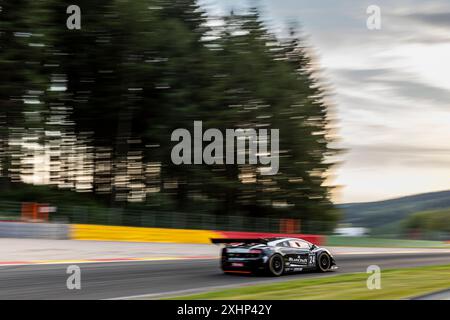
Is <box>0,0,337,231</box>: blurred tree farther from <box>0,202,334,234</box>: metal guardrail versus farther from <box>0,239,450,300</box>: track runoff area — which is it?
<box>0,239,450,300</box>: track runoff area

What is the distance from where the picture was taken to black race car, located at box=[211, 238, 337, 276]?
52.3 feet

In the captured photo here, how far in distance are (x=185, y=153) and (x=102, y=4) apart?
10.6 metres

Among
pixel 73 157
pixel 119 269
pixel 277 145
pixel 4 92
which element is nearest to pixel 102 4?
pixel 4 92

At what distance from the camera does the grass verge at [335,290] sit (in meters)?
11.1

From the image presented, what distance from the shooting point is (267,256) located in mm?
15984

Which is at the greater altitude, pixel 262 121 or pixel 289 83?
pixel 289 83

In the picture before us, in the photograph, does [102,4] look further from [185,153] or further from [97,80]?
[185,153]

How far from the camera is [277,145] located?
47875 mm

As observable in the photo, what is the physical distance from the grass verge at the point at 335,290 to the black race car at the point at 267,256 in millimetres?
1450

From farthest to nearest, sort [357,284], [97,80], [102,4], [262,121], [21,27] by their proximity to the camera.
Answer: [262,121] < [97,80] < [102,4] < [21,27] < [357,284]
